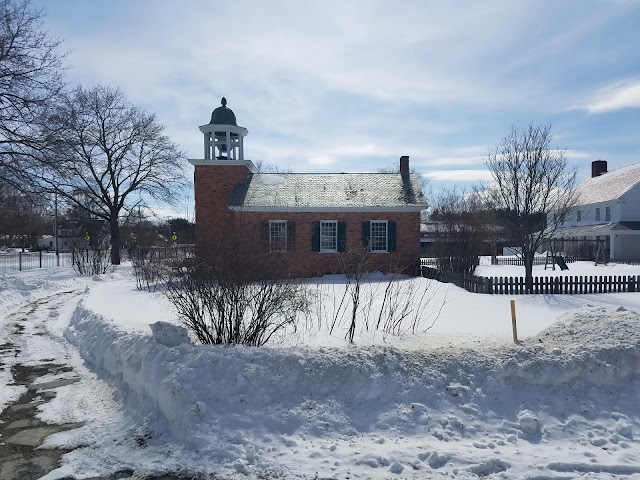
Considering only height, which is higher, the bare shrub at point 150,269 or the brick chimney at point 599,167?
the brick chimney at point 599,167

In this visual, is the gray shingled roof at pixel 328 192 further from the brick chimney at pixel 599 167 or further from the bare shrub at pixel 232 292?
the brick chimney at pixel 599 167

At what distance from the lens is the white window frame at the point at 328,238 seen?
71.9 feet

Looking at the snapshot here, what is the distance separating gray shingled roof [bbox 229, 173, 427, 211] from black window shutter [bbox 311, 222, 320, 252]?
2.91ft

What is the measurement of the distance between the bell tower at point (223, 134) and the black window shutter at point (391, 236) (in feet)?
30.5

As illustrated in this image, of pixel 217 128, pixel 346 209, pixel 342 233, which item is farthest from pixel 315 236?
pixel 217 128

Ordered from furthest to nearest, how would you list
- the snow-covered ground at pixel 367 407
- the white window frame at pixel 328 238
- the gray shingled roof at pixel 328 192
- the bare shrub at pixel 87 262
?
the bare shrub at pixel 87 262
the white window frame at pixel 328 238
the gray shingled roof at pixel 328 192
the snow-covered ground at pixel 367 407

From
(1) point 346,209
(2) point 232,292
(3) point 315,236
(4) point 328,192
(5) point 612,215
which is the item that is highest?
(4) point 328,192

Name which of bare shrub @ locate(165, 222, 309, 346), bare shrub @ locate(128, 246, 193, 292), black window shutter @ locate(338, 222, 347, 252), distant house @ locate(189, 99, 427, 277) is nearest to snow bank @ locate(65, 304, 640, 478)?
bare shrub @ locate(165, 222, 309, 346)

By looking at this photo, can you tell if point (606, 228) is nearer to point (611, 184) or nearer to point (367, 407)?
point (611, 184)

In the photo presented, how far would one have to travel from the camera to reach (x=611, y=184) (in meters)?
40.1

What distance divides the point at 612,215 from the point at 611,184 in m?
4.45

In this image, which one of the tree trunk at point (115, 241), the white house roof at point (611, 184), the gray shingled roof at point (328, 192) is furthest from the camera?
the white house roof at point (611, 184)

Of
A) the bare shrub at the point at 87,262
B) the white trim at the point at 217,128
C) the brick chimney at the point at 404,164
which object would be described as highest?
the white trim at the point at 217,128

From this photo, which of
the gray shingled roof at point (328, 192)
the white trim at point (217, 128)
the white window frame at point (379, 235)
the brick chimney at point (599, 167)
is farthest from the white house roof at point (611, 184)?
the white trim at point (217, 128)
